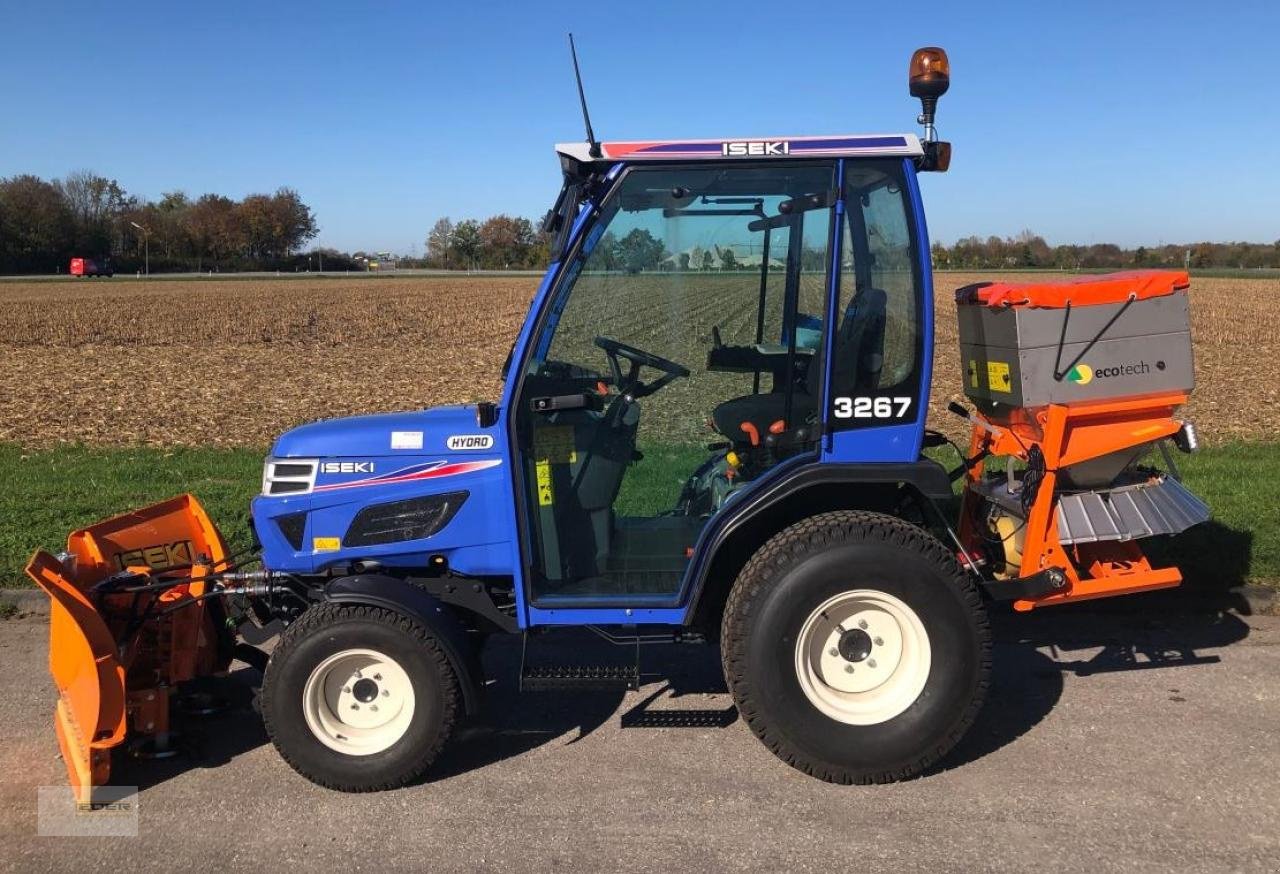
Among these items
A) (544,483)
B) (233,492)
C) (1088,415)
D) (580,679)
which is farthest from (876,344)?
(233,492)

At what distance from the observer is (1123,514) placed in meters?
3.88

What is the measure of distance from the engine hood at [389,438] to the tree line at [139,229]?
279 feet

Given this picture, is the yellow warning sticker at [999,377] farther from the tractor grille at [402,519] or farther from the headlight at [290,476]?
the headlight at [290,476]

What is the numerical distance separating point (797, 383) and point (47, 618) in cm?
427

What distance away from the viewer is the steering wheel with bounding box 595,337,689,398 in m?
3.73

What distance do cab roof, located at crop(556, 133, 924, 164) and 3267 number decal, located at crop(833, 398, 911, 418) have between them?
87 cm

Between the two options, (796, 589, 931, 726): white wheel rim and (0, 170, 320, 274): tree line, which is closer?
(796, 589, 931, 726): white wheel rim

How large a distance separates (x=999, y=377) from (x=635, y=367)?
4.86ft

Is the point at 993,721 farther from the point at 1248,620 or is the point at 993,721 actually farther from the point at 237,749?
the point at 237,749

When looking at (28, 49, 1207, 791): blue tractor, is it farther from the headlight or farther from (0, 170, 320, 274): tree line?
(0, 170, 320, 274): tree line

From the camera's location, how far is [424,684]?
351 cm

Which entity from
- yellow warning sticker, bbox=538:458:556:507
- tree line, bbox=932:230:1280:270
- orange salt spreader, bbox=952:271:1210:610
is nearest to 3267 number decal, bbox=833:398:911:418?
orange salt spreader, bbox=952:271:1210:610

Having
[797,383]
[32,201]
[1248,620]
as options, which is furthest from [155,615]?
[32,201]

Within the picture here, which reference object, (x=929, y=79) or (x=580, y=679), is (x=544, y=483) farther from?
(x=929, y=79)
